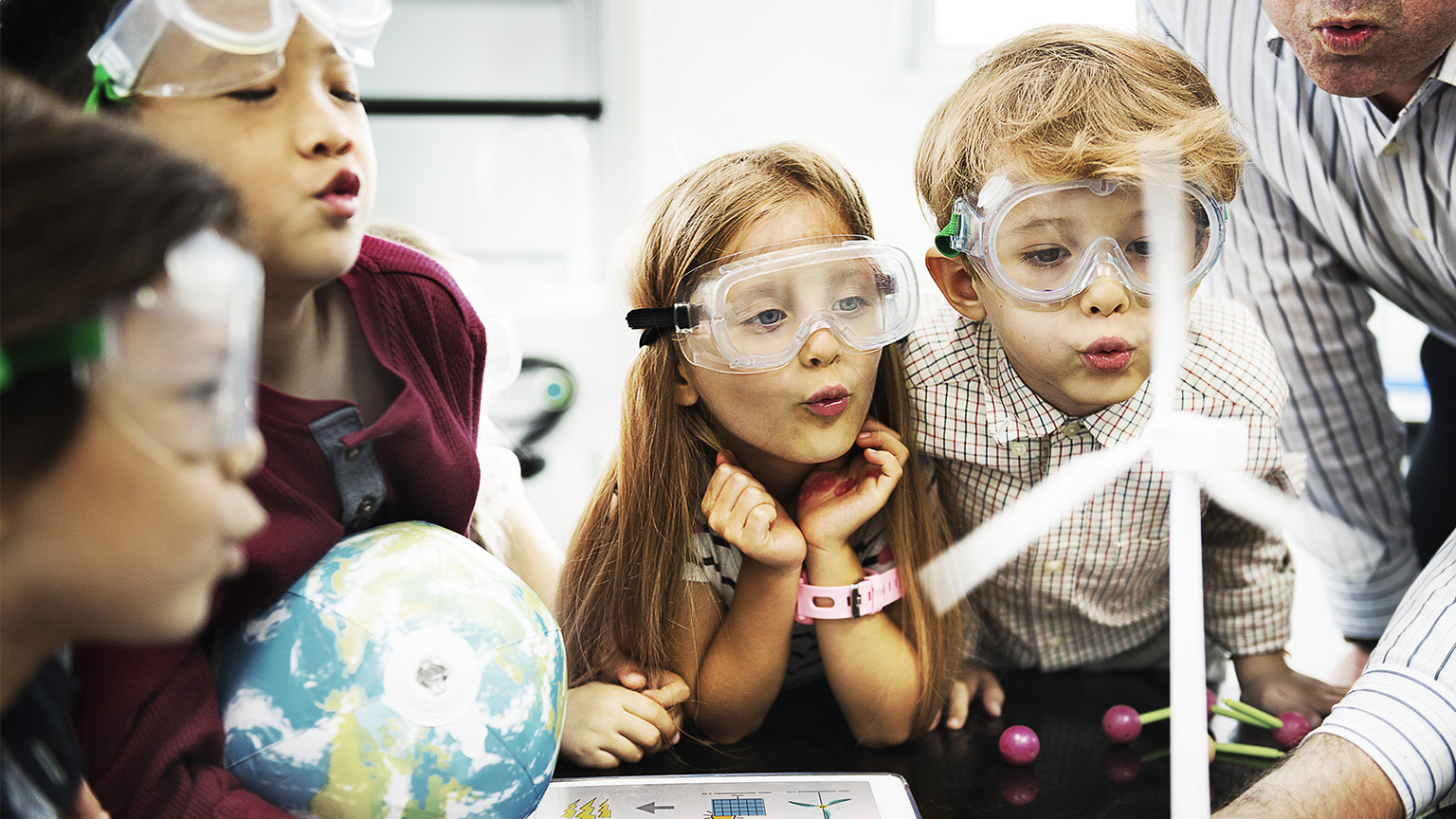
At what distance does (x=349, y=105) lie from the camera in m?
0.91

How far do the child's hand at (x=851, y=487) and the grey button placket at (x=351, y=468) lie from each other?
1.56ft

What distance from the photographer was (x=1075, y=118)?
1160 mm

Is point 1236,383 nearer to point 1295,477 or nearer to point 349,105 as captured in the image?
point 1295,477

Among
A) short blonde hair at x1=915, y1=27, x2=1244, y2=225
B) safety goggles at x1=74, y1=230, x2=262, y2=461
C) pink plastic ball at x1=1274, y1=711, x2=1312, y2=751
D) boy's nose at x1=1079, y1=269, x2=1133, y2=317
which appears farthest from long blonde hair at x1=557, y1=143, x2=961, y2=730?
safety goggles at x1=74, y1=230, x2=262, y2=461

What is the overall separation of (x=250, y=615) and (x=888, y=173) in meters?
2.46

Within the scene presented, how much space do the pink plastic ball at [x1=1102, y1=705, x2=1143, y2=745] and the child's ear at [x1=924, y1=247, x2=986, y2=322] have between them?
19.1 inches

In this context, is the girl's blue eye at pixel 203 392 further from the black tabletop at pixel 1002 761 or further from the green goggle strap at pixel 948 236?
the green goggle strap at pixel 948 236

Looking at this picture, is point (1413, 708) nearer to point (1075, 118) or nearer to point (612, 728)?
point (1075, 118)

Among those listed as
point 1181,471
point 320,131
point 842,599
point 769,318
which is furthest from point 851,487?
point 320,131

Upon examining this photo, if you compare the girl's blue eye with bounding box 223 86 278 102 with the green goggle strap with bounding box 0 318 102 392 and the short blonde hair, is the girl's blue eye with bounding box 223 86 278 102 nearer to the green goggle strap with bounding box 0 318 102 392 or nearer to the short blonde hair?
the green goggle strap with bounding box 0 318 102 392

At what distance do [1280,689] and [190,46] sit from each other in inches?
53.7

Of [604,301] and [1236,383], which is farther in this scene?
[604,301]

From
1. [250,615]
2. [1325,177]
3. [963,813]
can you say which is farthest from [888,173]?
[250,615]

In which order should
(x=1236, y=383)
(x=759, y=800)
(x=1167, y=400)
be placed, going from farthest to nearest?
(x=1236, y=383), (x=759, y=800), (x=1167, y=400)
